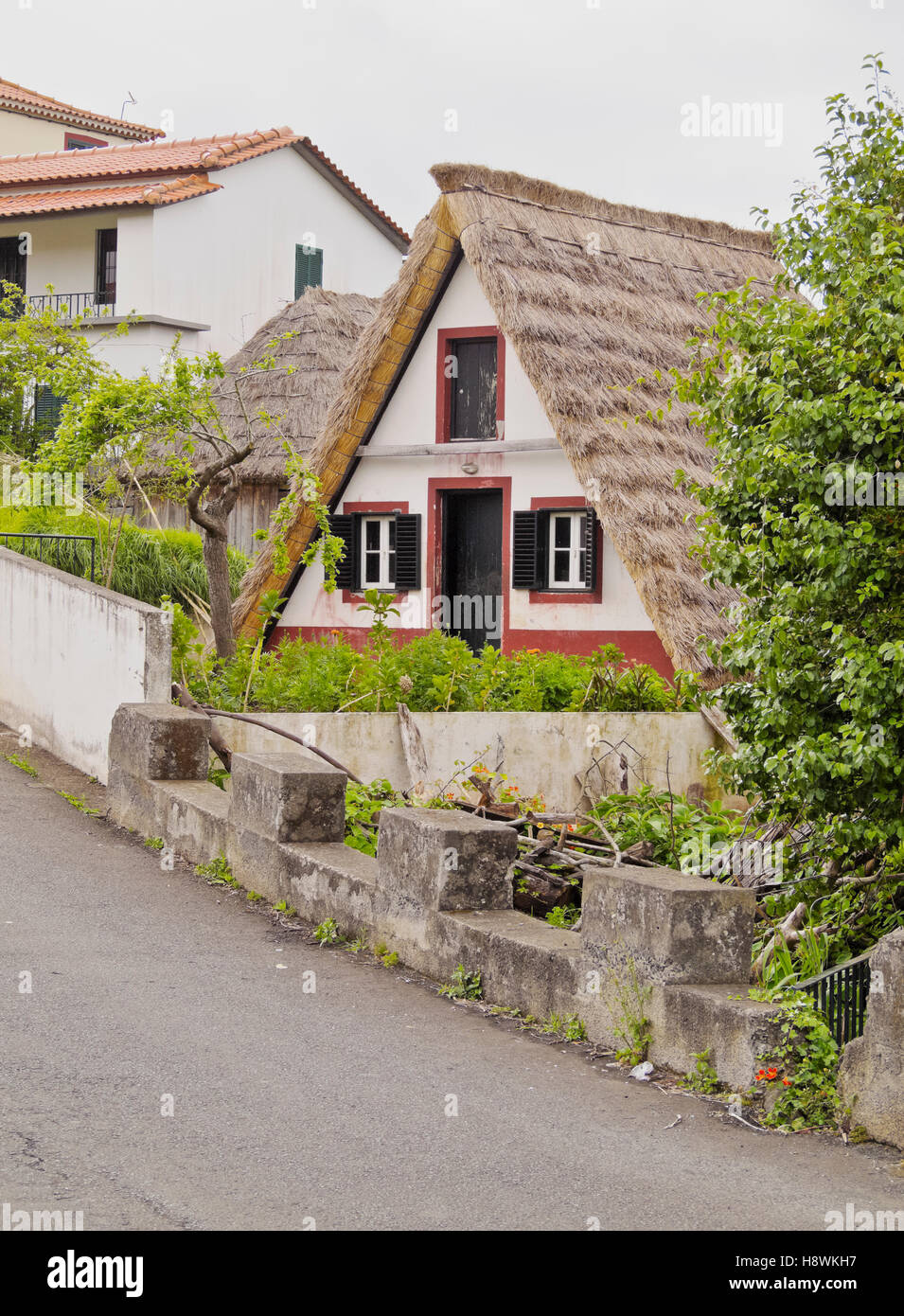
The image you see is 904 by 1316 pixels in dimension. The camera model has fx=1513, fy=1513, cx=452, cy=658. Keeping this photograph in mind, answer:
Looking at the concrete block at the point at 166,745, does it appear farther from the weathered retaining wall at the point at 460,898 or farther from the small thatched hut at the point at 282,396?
the small thatched hut at the point at 282,396

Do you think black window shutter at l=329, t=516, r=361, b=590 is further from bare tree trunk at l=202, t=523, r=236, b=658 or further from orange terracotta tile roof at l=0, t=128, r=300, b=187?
orange terracotta tile roof at l=0, t=128, r=300, b=187

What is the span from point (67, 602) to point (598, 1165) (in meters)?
8.60

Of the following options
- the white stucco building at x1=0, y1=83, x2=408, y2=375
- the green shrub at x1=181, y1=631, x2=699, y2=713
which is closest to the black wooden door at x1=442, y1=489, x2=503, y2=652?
the green shrub at x1=181, y1=631, x2=699, y2=713

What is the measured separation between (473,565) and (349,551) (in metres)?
1.62

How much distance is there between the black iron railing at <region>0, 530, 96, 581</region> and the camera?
15305 millimetres

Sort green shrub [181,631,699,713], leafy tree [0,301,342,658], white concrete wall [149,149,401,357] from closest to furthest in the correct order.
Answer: green shrub [181,631,699,713] < leafy tree [0,301,342,658] < white concrete wall [149,149,401,357]

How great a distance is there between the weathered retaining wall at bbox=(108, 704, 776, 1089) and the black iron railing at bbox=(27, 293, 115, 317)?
25.4 metres

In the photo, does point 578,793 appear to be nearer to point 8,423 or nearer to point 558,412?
point 558,412

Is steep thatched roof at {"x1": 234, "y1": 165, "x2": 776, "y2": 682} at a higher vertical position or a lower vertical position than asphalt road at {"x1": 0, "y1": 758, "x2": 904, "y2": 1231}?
higher

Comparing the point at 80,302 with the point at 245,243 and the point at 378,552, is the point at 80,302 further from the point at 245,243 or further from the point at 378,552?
the point at 378,552

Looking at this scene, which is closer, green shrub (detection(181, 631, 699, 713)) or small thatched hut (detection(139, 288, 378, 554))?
green shrub (detection(181, 631, 699, 713))

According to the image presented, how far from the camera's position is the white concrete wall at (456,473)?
1742 centimetres

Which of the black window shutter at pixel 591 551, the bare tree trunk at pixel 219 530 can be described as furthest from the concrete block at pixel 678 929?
the black window shutter at pixel 591 551
